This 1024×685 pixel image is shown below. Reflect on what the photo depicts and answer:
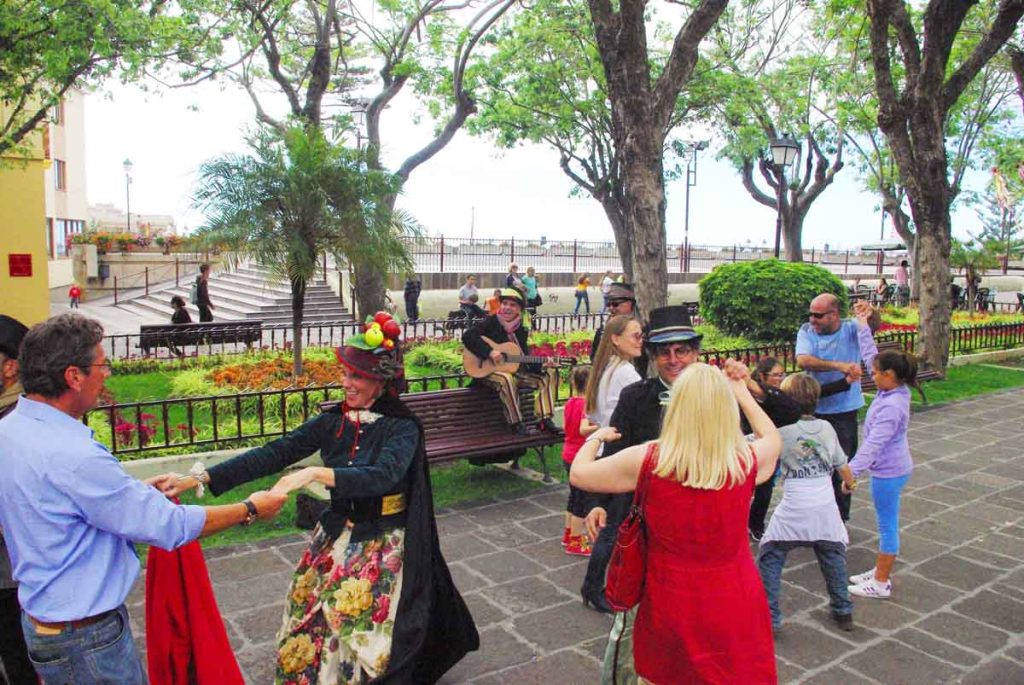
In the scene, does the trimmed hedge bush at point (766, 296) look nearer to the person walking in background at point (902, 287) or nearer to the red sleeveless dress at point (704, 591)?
the person walking in background at point (902, 287)

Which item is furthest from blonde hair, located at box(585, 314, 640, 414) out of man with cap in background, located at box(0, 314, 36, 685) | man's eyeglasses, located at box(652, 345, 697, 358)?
man with cap in background, located at box(0, 314, 36, 685)

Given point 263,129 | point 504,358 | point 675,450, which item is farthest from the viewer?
point 263,129

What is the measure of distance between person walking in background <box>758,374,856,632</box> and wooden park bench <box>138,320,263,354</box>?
10.7 meters

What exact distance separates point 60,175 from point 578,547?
39.8 meters

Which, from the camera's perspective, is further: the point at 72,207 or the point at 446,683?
the point at 72,207

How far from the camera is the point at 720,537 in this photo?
277 centimetres

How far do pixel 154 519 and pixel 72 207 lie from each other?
1678 inches

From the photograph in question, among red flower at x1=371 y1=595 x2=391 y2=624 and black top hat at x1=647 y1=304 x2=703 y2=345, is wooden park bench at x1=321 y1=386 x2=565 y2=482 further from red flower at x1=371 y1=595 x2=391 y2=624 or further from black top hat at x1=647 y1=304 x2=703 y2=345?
red flower at x1=371 y1=595 x2=391 y2=624

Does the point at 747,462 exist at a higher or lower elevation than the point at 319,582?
higher

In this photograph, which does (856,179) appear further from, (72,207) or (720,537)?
(72,207)

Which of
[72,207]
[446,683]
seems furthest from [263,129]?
[72,207]

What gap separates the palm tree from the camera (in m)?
11.0

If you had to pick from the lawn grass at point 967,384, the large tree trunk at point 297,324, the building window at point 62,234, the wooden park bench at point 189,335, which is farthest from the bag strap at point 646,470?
the building window at point 62,234

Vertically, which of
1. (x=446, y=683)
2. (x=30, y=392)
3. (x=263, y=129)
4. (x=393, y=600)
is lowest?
(x=446, y=683)
